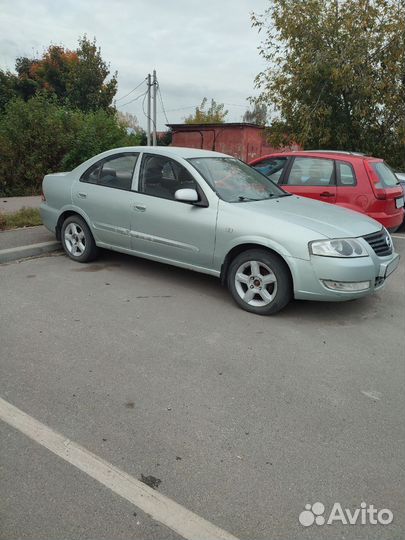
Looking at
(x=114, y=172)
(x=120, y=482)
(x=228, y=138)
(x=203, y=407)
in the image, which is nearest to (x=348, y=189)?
(x=114, y=172)

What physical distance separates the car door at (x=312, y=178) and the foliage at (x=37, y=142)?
22.4 feet

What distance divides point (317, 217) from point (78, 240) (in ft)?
10.3

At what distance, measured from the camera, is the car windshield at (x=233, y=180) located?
500cm

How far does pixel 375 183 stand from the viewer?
6926mm

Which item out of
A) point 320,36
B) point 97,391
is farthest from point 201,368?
point 320,36

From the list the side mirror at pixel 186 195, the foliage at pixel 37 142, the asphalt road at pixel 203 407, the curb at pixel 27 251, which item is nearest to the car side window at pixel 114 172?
the side mirror at pixel 186 195

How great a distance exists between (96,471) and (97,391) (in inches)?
30.7

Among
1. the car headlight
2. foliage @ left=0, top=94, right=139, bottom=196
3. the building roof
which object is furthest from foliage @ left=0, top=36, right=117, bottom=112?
the car headlight

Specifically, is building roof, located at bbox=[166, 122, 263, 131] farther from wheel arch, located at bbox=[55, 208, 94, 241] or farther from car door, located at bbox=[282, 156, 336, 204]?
wheel arch, located at bbox=[55, 208, 94, 241]

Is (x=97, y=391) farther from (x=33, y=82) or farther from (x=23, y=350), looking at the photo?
(x=33, y=82)

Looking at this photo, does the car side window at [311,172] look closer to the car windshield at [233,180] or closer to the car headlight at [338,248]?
the car windshield at [233,180]

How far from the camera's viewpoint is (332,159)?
7.25 m

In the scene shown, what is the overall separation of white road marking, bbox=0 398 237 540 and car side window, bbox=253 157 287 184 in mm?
6002

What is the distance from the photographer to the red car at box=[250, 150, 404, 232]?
6.92 metres
